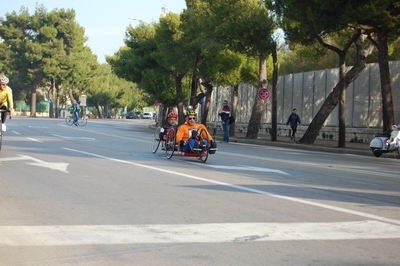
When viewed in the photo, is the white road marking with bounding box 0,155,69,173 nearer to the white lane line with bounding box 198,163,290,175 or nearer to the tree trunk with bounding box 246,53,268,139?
the white lane line with bounding box 198,163,290,175

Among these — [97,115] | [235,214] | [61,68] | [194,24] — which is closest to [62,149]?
[235,214]

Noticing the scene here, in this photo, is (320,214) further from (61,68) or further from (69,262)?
(61,68)

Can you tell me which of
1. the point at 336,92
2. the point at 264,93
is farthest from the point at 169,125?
the point at 264,93

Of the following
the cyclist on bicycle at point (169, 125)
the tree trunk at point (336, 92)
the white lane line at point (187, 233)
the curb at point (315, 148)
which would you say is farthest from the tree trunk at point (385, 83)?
the white lane line at point (187, 233)

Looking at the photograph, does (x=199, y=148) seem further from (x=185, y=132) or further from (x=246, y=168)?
(x=246, y=168)

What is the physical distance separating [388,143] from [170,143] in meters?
9.84

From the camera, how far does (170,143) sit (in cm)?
1817

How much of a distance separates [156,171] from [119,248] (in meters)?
7.65

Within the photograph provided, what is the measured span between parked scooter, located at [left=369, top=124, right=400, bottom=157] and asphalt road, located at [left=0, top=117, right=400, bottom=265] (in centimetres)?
902

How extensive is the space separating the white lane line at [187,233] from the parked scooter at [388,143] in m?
16.4

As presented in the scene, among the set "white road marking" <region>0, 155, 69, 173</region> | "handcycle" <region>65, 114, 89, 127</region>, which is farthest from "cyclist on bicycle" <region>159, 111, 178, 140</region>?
"handcycle" <region>65, 114, 89, 127</region>

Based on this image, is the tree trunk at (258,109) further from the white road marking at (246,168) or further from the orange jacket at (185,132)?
the white road marking at (246,168)

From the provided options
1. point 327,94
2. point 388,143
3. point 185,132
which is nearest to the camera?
point 185,132

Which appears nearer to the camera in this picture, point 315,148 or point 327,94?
point 315,148
